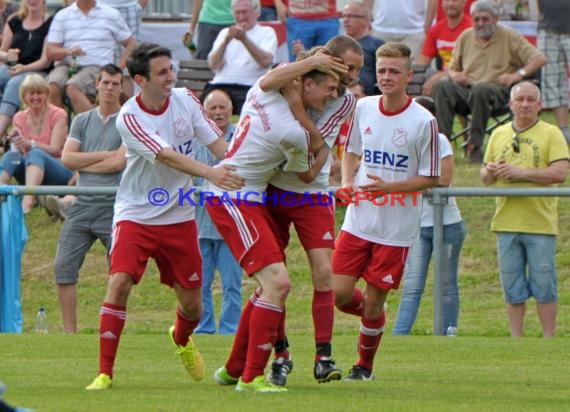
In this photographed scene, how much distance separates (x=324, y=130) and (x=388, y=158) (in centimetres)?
Answer: 73

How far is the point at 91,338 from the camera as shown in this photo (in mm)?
12352

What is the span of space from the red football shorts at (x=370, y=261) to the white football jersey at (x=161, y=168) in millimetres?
1200

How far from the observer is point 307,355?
37.8 ft

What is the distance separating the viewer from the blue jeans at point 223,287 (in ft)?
43.9

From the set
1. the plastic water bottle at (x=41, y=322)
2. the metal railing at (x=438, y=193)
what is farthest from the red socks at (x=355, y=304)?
the plastic water bottle at (x=41, y=322)

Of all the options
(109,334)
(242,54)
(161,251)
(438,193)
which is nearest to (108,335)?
(109,334)

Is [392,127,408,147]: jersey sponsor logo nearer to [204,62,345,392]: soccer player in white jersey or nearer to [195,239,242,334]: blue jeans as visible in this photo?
[204,62,345,392]: soccer player in white jersey

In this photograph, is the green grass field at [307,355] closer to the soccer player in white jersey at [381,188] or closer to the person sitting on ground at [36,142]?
the soccer player in white jersey at [381,188]

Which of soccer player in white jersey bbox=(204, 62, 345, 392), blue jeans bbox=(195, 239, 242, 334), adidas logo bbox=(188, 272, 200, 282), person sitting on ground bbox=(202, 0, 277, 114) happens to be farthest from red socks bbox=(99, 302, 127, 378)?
person sitting on ground bbox=(202, 0, 277, 114)

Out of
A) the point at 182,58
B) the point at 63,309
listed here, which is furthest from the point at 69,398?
the point at 182,58

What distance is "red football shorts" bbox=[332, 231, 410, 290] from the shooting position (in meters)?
9.89

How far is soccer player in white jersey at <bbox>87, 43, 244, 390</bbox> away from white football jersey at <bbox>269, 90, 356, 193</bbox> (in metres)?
0.52

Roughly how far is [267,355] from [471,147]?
370 inches

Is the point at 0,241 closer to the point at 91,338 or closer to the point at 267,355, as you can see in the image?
the point at 91,338
